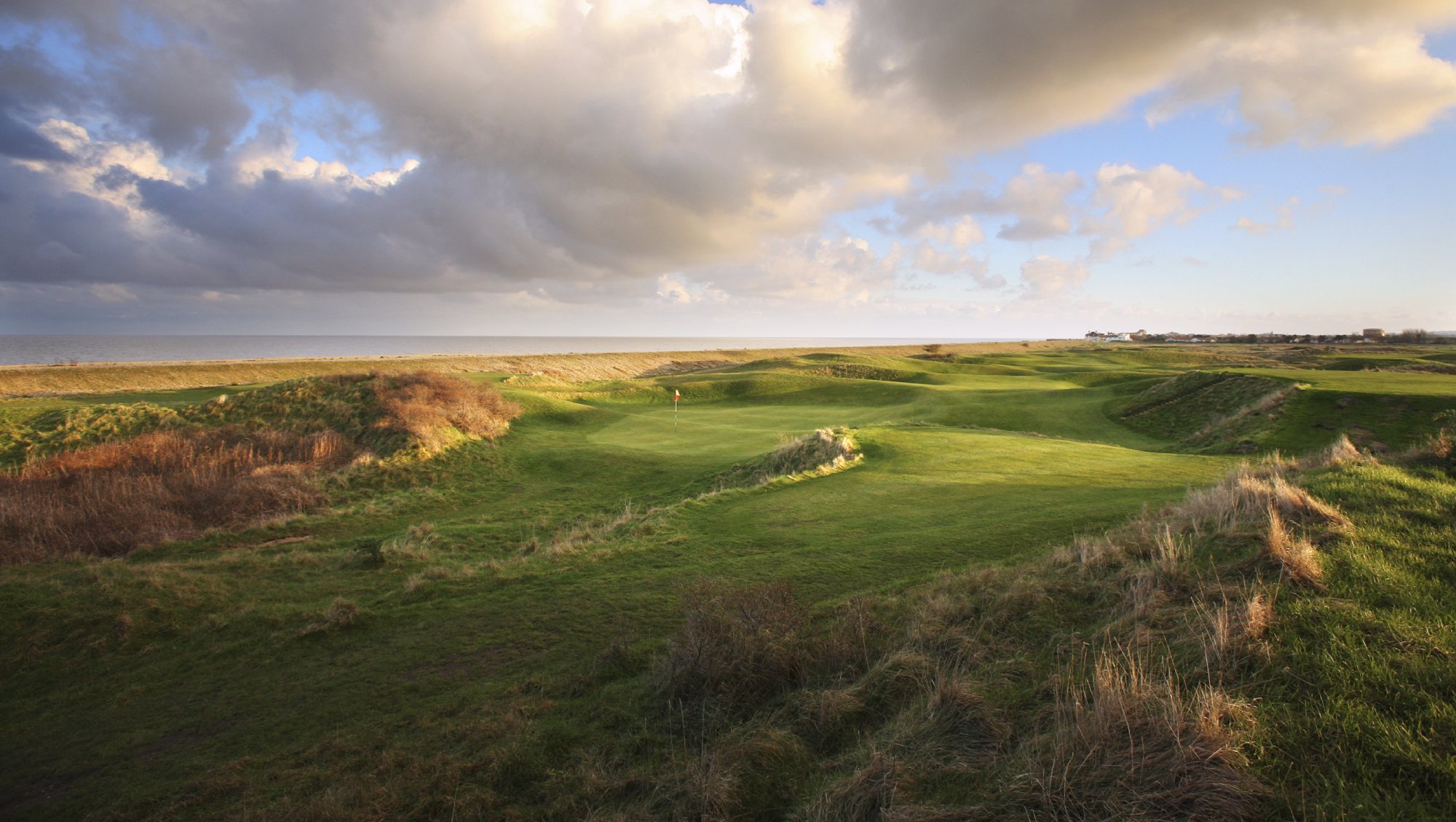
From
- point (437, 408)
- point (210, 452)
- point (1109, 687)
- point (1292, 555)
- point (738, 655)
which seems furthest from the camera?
point (437, 408)

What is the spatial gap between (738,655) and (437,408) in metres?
25.2

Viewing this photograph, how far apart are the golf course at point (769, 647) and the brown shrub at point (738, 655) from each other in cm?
4

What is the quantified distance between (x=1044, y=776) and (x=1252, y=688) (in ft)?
5.90

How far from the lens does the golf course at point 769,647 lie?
413cm

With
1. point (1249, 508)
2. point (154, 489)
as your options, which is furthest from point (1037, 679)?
point (154, 489)

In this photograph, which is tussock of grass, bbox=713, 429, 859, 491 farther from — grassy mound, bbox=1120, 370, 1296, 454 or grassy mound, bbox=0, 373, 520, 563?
grassy mound, bbox=1120, 370, 1296, 454

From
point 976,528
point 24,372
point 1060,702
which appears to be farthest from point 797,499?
point 24,372

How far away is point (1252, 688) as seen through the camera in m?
4.43

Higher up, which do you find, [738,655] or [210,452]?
[738,655]

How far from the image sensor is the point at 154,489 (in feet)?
58.5

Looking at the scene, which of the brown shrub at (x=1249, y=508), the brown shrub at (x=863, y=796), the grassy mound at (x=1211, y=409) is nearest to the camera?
the brown shrub at (x=863, y=796)

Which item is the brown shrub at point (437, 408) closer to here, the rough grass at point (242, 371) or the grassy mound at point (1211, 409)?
the rough grass at point (242, 371)

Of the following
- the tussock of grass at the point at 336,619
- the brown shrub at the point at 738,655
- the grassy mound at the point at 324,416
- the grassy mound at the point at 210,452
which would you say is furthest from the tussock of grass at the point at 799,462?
the grassy mound at the point at 324,416

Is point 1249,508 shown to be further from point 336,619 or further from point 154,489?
point 154,489
